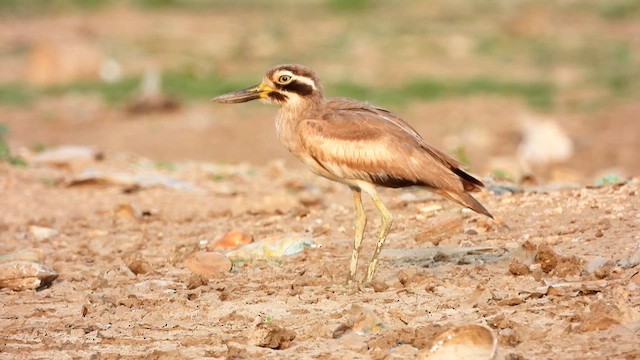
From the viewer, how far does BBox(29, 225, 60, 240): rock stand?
8031mm

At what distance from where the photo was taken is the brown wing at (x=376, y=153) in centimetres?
591

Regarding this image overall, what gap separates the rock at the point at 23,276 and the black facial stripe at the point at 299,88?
72.5 inches

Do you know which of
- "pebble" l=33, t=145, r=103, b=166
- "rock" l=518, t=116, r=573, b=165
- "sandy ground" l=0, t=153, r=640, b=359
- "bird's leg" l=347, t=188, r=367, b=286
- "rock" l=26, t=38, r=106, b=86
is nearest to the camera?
"sandy ground" l=0, t=153, r=640, b=359

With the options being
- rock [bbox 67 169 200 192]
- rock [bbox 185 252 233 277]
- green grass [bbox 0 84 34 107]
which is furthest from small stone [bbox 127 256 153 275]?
green grass [bbox 0 84 34 107]

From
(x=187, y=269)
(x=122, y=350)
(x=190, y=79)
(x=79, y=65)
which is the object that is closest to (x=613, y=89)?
(x=190, y=79)

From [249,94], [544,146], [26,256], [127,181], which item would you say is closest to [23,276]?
[26,256]

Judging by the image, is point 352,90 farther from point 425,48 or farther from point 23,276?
point 23,276

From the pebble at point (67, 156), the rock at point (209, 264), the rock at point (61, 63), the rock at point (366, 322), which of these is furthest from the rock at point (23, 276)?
the rock at point (61, 63)

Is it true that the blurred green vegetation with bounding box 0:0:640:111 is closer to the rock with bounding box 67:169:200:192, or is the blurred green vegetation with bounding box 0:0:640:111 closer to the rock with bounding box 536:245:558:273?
the rock with bounding box 67:169:200:192

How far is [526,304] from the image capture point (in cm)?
553

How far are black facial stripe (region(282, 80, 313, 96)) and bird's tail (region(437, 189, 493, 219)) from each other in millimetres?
947

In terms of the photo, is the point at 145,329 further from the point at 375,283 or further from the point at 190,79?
the point at 190,79

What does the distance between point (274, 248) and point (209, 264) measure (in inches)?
18.1

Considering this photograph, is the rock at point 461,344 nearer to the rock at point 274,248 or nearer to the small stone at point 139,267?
the rock at point 274,248
